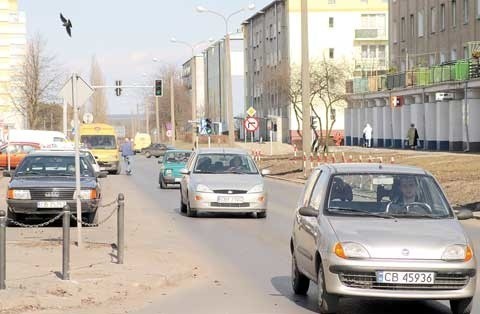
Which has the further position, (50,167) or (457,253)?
(50,167)

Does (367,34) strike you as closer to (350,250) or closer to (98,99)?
(98,99)

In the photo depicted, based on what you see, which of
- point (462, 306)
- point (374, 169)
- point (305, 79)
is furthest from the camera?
point (305, 79)

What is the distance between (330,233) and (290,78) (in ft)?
218

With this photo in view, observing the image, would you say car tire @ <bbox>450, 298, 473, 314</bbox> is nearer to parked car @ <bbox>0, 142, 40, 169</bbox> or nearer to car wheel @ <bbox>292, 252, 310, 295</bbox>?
car wheel @ <bbox>292, 252, 310, 295</bbox>

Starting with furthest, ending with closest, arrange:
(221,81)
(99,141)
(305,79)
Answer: (221,81), (99,141), (305,79)

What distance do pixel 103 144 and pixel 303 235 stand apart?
4104 centimetres

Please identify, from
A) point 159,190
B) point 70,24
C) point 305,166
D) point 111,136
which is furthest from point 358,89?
point 70,24

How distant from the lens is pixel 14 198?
19.3 m

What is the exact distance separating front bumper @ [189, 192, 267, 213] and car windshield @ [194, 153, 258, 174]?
1.20 m

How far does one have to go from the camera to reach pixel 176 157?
124ft

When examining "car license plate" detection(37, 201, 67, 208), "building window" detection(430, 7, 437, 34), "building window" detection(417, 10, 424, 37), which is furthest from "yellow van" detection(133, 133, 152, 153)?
"car license plate" detection(37, 201, 67, 208)

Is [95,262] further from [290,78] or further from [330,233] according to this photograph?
[290,78]

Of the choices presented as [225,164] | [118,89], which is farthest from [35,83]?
[225,164]

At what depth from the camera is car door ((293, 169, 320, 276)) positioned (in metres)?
10.4
